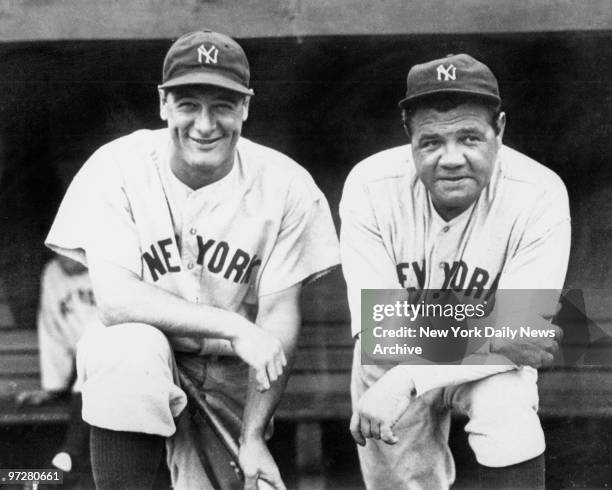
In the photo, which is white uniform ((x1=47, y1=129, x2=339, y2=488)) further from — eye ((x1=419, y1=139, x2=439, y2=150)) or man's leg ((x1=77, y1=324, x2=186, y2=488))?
eye ((x1=419, y1=139, x2=439, y2=150))

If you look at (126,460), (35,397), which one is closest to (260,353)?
(126,460)

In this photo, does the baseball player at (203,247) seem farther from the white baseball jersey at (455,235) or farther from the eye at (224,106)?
the white baseball jersey at (455,235)

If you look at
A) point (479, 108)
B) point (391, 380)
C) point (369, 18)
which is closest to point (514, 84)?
point (479, 108)

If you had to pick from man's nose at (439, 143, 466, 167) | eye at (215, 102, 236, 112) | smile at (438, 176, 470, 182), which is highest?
eye at (215, 102, 236, 112)

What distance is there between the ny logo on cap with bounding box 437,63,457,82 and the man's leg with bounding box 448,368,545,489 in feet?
3.87

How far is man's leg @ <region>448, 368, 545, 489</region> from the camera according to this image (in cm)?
409

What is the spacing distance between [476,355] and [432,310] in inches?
10.1

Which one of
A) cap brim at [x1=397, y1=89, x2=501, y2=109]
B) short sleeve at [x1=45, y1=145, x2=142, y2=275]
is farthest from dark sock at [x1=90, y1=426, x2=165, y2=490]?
cap brim at [x1=397, y1=89, x2=501, y2=109]

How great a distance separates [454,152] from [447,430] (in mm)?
1116

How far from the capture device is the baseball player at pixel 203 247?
4230 mm

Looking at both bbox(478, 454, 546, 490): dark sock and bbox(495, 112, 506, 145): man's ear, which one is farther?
bbox(495, 112, 506, 145): man's ear

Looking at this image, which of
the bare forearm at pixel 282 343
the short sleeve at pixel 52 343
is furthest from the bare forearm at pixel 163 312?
the short sleeve at pixel 52 343

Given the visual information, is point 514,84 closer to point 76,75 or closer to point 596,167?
point 596,167

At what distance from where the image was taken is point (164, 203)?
14.3 ft
